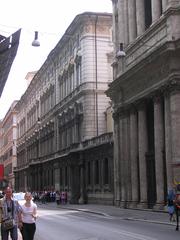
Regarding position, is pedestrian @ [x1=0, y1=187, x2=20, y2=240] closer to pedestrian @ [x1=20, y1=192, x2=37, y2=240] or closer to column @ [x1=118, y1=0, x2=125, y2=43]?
pedestrian @ [x1=20, y1=192, x2=37, y2=240]

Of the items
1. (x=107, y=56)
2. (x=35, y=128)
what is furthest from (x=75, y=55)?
(x=35, y=128)

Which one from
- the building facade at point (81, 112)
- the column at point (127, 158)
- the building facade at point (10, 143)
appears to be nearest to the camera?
the column at point (127, 158)

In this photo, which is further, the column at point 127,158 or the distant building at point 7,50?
the column at point 127,158

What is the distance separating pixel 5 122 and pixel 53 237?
120 m

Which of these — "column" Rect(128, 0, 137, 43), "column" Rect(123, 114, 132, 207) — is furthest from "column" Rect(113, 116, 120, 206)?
"column" Rect(128, 0, 137, 43)

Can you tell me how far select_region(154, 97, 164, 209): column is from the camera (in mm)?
32188

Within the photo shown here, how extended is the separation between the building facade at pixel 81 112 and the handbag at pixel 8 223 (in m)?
31.9

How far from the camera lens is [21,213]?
40.7ft

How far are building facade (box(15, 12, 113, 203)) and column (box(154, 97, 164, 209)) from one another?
1160 centimetres

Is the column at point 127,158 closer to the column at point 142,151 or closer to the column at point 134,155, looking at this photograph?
the column at point 134,155

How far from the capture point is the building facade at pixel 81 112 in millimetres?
48531

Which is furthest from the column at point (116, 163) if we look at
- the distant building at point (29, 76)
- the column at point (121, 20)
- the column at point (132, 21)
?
the distant building at point (29, 76)

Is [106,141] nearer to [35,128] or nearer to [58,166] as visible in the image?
[58,166]

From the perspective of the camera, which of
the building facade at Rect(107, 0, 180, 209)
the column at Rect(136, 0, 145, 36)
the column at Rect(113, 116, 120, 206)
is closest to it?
the building facade at Rect(107, 0, 180, 209)
